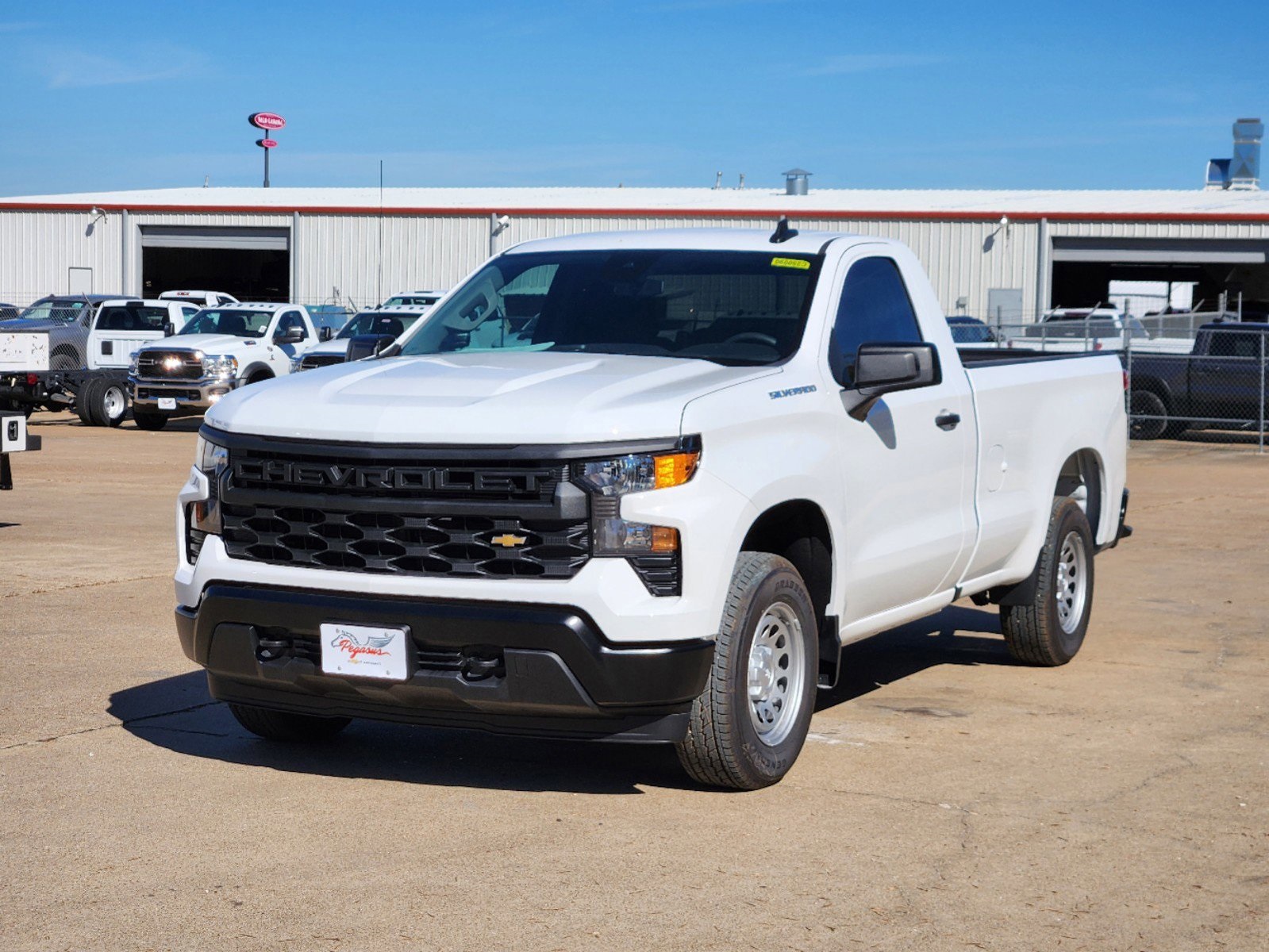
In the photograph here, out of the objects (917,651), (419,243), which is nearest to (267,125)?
(419,243)

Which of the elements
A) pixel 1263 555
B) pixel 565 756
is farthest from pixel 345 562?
pixel 1263 555

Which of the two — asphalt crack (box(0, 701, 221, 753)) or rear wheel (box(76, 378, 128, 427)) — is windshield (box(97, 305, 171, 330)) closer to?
rear wheel (box(76, 378, 128, 427))

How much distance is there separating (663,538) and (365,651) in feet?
3.40

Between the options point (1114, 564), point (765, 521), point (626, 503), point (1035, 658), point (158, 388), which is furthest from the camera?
point (158, 388)

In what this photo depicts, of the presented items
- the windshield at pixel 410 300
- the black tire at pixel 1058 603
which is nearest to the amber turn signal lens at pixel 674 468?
the black tire at pixel 1058 603

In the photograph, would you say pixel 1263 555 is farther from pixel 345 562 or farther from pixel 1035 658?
pixel 345 562

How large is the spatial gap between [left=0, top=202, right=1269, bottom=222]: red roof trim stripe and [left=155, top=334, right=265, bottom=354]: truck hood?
42.4 ft

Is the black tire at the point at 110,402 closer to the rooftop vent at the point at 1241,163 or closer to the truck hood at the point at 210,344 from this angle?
the truck hood at the point at 210,344

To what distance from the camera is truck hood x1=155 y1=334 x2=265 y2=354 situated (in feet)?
81.7

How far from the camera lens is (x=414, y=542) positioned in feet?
17.5

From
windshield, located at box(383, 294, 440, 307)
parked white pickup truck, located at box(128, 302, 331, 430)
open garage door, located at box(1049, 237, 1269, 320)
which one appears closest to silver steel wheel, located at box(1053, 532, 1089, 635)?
parked white pickup truck, located at box(128, 302, 331, 430)

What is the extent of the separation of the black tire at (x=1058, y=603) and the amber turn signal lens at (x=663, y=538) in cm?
352

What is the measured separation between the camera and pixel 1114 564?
12320 millimetres

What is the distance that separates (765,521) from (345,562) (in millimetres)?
1470
